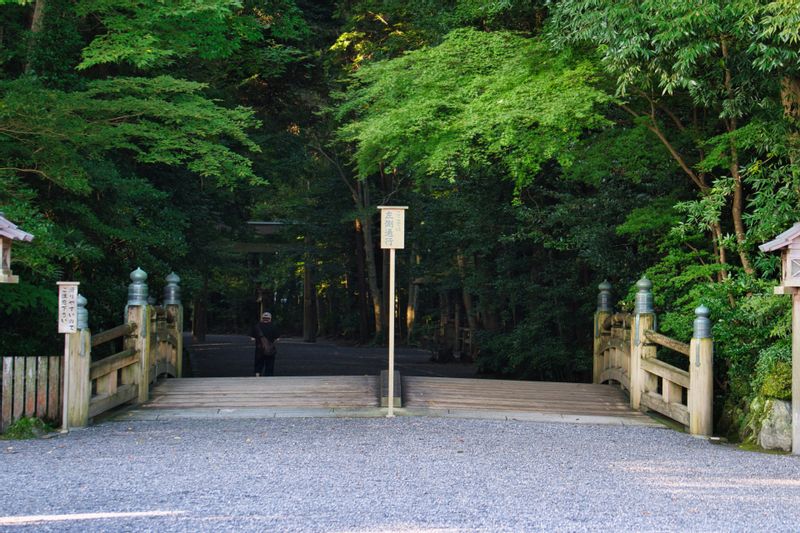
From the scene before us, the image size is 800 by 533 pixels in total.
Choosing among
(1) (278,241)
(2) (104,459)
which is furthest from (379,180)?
(2) (104,459)

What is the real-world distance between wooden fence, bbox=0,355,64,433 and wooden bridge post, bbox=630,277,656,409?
21.5 ft

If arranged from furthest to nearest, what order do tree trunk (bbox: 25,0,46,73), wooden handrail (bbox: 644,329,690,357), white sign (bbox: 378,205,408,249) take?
tree trunk (bbox: 25,0,46,73)
white sign (bbox: 378,205,408,249)
wooden handrail (bbox: 644,329,690,357)

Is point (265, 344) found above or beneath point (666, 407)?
above

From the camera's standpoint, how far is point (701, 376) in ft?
34.2

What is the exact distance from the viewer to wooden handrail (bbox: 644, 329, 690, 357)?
11055mm

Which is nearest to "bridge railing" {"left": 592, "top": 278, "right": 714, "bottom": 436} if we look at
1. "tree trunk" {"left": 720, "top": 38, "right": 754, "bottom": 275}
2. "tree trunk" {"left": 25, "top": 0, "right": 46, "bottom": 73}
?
"tree trunk" {"left": 720, "top": 38, "right": 754, "bottom": 275}

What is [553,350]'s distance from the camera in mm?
19234

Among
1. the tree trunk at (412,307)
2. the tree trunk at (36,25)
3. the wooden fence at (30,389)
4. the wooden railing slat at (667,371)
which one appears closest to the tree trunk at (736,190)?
the wooden railing slat at (667,371)

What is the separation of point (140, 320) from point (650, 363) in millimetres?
6064

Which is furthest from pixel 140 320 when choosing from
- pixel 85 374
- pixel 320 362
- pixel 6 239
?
pixel 320 362

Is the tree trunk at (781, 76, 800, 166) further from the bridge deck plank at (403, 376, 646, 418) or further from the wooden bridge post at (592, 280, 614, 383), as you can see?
the wooden bridge post at (592, 280, 614, 383)

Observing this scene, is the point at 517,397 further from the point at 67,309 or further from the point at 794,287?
the point at 67,309

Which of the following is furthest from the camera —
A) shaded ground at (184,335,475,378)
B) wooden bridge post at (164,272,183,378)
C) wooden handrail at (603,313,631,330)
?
shaded ground at (184,335,475,378)

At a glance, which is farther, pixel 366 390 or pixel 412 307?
pixel 412 307
